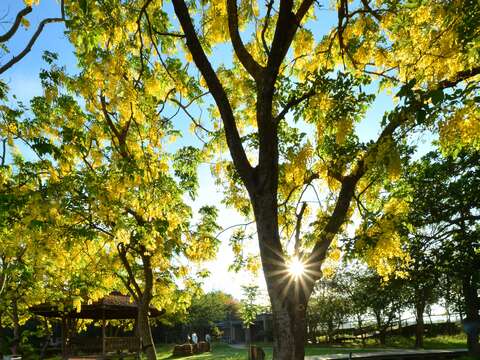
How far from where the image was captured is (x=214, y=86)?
416cm

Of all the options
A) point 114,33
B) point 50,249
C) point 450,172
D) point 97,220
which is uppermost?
point 450,172

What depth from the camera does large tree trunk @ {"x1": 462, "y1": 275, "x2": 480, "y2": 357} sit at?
672 inches

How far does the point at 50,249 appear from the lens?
8.60 metres

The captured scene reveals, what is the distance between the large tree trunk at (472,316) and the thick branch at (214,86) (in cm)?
1559

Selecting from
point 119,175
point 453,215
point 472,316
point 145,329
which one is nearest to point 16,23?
point 119,175

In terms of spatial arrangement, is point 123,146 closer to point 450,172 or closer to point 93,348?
point 93,348

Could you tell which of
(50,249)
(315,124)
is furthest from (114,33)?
(50,249)

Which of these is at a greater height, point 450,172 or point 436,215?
point 450,172

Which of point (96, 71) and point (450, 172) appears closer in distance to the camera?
point (96, 71)

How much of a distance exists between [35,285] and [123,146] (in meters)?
11.4

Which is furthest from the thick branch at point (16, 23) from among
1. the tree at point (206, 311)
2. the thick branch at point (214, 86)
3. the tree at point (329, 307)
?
the tree at point (206, 311)

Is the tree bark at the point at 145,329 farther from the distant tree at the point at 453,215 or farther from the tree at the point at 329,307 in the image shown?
the tree at the point at 329,307

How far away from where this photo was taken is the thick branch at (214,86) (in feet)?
13.4

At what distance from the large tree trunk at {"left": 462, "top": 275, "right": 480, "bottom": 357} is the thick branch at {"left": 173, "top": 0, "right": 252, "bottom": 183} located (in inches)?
614
